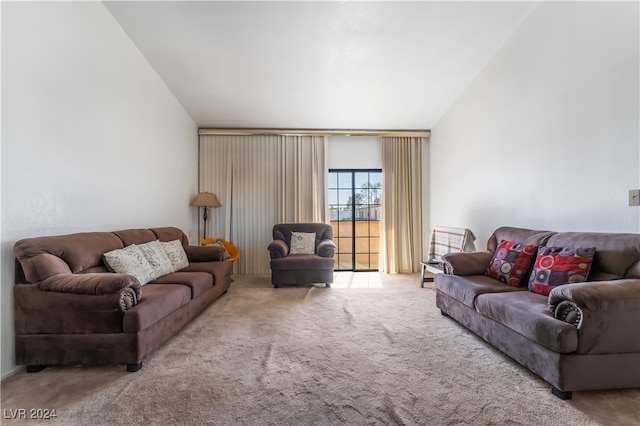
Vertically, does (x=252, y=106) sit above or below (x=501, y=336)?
above

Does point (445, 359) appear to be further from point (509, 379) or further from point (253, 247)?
point (253, 247)

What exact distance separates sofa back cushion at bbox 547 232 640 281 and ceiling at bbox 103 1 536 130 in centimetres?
238

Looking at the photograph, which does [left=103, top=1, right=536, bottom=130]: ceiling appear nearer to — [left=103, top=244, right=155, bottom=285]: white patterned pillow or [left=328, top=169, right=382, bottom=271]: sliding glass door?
[left=328, top=169, right=382, bottom=271]: sliding glass door

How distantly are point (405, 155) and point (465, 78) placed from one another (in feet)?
5.45

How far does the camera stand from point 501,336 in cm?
208

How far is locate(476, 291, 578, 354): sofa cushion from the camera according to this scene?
1.60 metres

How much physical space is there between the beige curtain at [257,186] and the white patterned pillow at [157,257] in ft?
6.88

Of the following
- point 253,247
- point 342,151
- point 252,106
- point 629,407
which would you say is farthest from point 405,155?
point 629,407

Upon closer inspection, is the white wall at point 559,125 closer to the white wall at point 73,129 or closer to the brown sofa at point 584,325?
the brown sofa at point 584,325

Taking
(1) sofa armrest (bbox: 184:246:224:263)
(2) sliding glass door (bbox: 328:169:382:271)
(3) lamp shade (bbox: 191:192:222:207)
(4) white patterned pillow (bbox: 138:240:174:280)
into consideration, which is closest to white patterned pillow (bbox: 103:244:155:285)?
(4) white patterned pillow (bbox: 138:240:174:280)

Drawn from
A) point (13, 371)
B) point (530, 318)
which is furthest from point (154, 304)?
point (530, 318)

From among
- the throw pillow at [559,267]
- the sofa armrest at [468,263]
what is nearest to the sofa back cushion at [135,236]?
the sofa armrest at [468,263]

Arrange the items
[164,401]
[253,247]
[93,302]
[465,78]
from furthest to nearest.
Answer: [253,247], [465,78], [93,302], [164,401]

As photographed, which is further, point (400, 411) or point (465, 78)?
point (465, 78)
